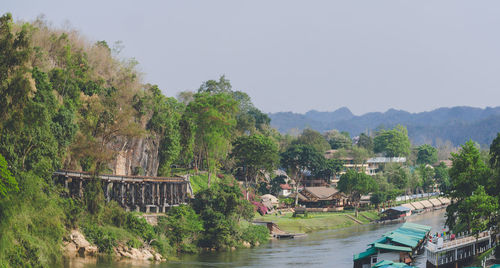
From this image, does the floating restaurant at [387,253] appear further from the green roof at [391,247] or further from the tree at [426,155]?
the tree at [426,155]

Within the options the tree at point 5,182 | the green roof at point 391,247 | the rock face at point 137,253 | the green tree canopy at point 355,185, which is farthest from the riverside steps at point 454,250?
the green tree canopy at point 355,185

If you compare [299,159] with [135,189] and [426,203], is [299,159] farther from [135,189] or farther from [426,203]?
[135,189]

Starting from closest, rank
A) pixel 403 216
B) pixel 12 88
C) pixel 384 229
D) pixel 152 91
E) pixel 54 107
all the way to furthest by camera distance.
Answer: pixel 12 88, pixel 54 107, pixel 152 91, pixel 384 229, pixel 403 216

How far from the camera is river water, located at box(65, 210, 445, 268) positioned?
197 ft

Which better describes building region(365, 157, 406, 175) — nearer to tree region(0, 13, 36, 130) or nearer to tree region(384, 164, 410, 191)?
tree region(384, 164, 410, 191)

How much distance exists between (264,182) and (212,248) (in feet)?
169

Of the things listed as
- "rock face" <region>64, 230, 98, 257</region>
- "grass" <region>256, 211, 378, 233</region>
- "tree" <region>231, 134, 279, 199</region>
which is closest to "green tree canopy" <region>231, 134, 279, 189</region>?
"tree" <region>231, 134, 279, 199</region>

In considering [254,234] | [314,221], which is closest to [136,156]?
[254,234]

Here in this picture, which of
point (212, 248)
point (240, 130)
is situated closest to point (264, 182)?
point (240, 130)

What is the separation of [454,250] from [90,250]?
1273 inches

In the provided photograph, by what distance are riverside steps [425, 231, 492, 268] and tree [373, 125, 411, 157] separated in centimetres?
13413

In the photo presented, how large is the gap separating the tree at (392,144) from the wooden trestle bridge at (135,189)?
119381mm

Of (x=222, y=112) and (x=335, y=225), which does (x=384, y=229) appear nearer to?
(x=335, y=225)

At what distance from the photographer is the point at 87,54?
7788 cm
